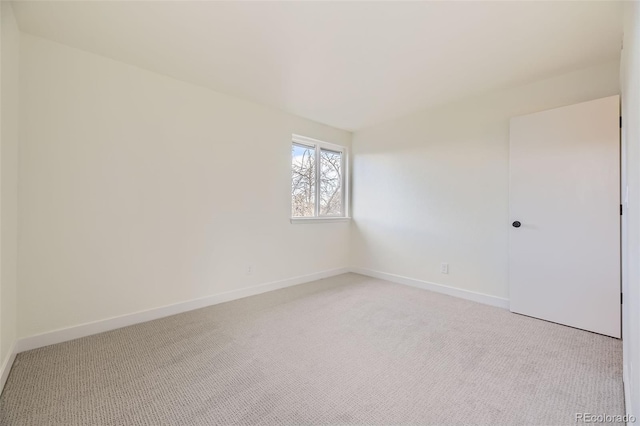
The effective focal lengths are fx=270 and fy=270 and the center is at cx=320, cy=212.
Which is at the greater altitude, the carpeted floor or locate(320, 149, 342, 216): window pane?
locate(320, 149, 342, 216): window pane

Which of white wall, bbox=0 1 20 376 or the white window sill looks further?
the white window sill

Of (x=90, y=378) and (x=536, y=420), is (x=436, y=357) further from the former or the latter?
(x=90, y=378)

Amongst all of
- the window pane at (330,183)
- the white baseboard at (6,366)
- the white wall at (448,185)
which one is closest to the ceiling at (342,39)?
the white wall at (448,185)

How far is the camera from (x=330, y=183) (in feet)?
14.1

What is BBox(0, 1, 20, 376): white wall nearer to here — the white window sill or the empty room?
the empty room

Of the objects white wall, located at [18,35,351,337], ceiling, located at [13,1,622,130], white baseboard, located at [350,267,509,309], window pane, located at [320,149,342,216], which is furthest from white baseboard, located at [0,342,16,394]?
white baseboard, located at [350,267,509,309]

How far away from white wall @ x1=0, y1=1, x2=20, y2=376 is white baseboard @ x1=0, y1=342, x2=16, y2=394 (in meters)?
0.03

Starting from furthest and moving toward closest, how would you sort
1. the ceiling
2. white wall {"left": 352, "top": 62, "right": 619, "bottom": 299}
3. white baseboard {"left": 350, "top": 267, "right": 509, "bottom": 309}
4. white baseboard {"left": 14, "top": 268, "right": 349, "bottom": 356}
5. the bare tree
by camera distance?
1. the bare tree
2. white baseboard {"left": 350, "top": 267, "right": 509, "bottom": 309}
3. white wall {"left": 352, "top": 62, "right": 619, "bottom": 299}
4. white baseboard {"left": 14, "top": 268, "right": 349, "bottom": 356}
5. the ceiling

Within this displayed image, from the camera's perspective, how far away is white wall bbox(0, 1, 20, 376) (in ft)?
5.18

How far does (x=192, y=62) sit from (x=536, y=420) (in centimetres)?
338

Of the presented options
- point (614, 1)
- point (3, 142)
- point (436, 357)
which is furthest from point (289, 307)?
point (614, 1)

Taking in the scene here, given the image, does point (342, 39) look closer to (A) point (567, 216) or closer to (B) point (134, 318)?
(A) point (567, 216)

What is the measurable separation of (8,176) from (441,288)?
4.08 meters

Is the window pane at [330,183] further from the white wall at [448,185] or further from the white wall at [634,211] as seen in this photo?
the white wall at [634,211]
